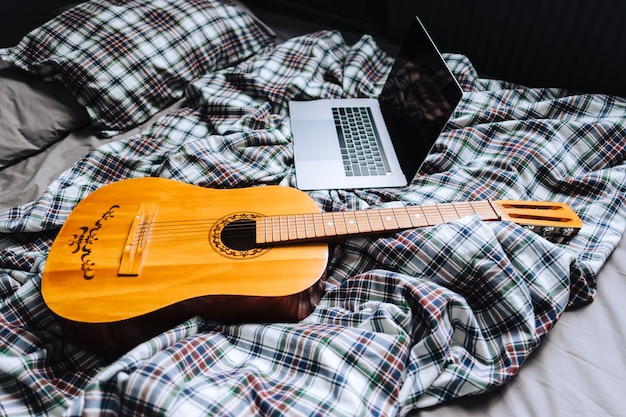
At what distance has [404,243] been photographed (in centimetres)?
79

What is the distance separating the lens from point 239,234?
0.83 m

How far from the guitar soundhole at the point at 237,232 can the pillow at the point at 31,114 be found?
0.56m

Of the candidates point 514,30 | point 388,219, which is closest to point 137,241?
point 388,219

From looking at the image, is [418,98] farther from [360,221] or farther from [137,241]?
[137,241]

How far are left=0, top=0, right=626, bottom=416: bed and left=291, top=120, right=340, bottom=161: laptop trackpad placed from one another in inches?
1.8

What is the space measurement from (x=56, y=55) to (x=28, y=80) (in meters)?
0.09

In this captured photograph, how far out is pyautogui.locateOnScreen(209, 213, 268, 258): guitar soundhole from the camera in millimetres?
807

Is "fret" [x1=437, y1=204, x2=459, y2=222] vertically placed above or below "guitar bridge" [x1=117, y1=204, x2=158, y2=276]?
above

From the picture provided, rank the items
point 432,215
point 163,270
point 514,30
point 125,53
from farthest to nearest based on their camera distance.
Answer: point 514,30 → point 125,53 → point 432,215 → point 163,270

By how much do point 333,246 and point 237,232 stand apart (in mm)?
187

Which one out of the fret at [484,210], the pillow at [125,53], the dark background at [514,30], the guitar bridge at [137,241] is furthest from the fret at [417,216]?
the dark background at [514,30]

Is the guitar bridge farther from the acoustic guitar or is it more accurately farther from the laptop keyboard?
the laptop keyboard

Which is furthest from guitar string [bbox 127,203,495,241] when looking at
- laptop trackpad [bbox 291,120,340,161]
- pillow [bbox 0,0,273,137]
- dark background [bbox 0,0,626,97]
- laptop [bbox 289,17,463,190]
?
dark background [bbox 0,0,626,97]

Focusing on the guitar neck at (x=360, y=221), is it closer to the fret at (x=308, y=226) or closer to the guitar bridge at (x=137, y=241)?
the fret at (x=308, y=226)
